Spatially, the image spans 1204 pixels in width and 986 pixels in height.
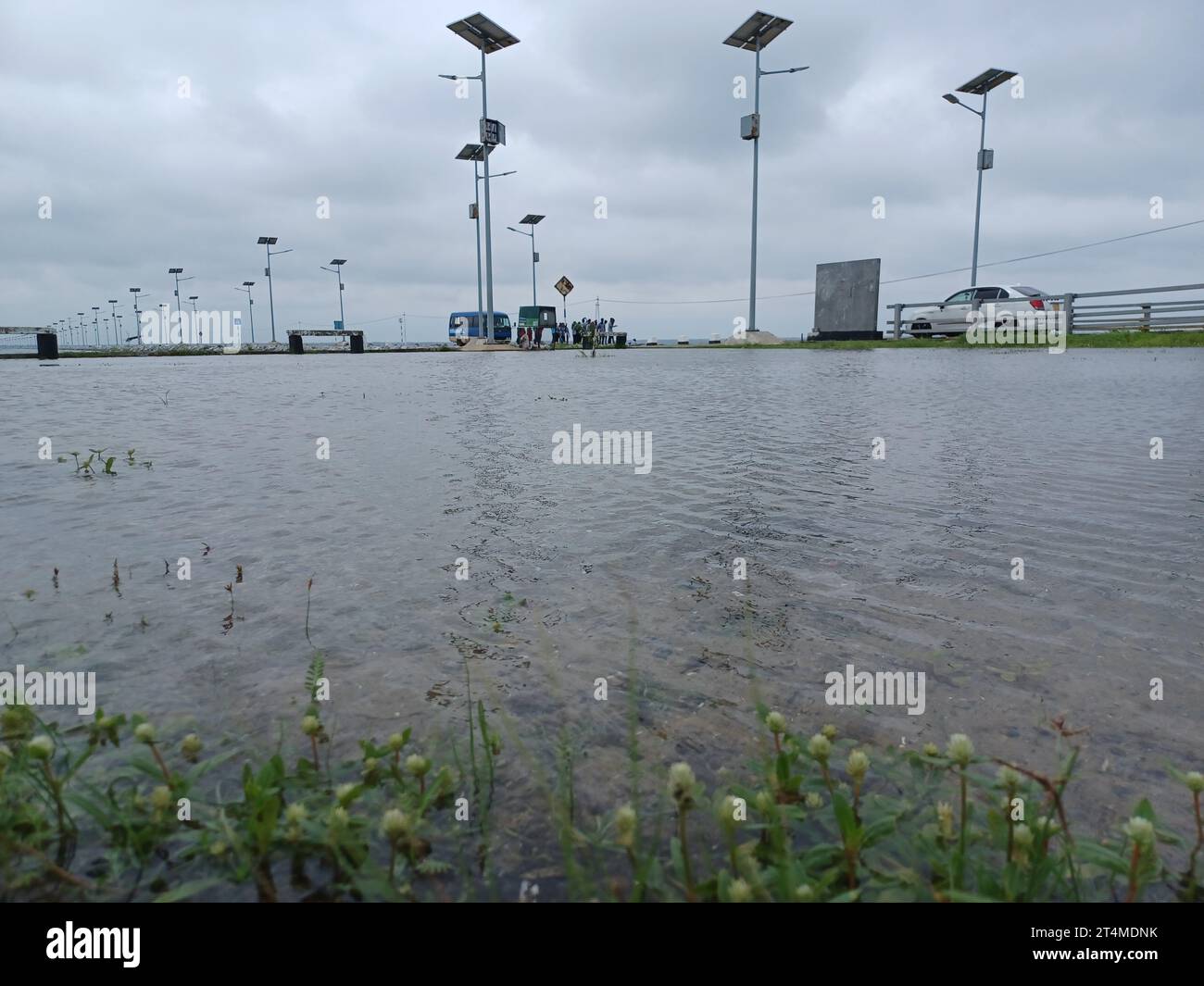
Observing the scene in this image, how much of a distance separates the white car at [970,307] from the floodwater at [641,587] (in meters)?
22.9

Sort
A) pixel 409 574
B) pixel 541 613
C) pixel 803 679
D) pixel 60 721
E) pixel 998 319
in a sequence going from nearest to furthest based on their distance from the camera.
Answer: pixel 60 721, pixel 803 679, pixel 541 613, pixel 409 574, pixel 998 319

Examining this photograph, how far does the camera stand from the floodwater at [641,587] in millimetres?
2104

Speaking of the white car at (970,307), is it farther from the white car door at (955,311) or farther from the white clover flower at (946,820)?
the white clover flower at (946,820)

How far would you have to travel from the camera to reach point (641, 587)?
320 cm

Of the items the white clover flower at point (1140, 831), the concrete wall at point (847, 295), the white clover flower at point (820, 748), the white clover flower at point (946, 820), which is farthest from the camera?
the concrete wall at point (847, 295)

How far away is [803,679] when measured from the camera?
234 cm

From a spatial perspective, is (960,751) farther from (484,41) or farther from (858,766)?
(484,41)

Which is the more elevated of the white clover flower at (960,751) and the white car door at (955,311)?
the white car door at (955,311)

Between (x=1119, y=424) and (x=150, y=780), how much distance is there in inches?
340

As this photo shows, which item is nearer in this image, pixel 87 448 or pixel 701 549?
pixel 701 549

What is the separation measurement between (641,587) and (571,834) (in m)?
1.67

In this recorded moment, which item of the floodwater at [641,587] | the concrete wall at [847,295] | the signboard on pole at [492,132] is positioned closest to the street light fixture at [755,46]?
the concrete wall at [847,295]

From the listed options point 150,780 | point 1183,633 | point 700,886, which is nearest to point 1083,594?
point 1183,633

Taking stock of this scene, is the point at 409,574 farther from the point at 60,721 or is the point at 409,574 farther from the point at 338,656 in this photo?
the point at 60,721
